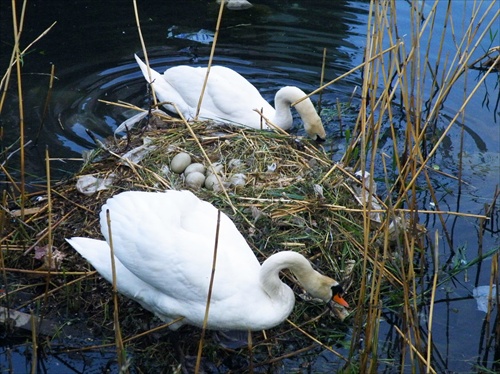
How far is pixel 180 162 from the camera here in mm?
5914

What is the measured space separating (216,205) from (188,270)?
1.21 m

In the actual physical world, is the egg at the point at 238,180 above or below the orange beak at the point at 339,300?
above

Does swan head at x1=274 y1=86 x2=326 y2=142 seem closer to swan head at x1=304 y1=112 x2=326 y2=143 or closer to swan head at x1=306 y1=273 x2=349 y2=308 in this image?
swan head at x1=304 y1=112 x2=326 y2=143

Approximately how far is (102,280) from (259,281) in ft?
3.89

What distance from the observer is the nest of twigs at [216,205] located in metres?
5.06

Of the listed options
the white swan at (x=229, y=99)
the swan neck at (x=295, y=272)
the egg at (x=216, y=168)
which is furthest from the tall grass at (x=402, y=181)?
the egg at (x=216, y=168)

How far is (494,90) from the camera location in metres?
8.55

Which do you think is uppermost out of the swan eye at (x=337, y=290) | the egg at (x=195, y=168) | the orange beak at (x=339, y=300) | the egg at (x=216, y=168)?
the egg at (x=195, y=168)

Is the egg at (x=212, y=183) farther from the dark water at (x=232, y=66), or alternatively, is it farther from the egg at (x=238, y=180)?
the dark water at (x=232, y=66)

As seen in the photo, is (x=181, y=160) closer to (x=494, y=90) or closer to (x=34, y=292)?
(x=34, y=292)

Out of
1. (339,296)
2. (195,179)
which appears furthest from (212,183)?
(339,296)

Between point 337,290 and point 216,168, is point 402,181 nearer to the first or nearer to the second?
point 337,290

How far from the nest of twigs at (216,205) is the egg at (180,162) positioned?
47 mm

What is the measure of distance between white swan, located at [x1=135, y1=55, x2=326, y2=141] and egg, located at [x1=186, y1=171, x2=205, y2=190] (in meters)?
1.32
